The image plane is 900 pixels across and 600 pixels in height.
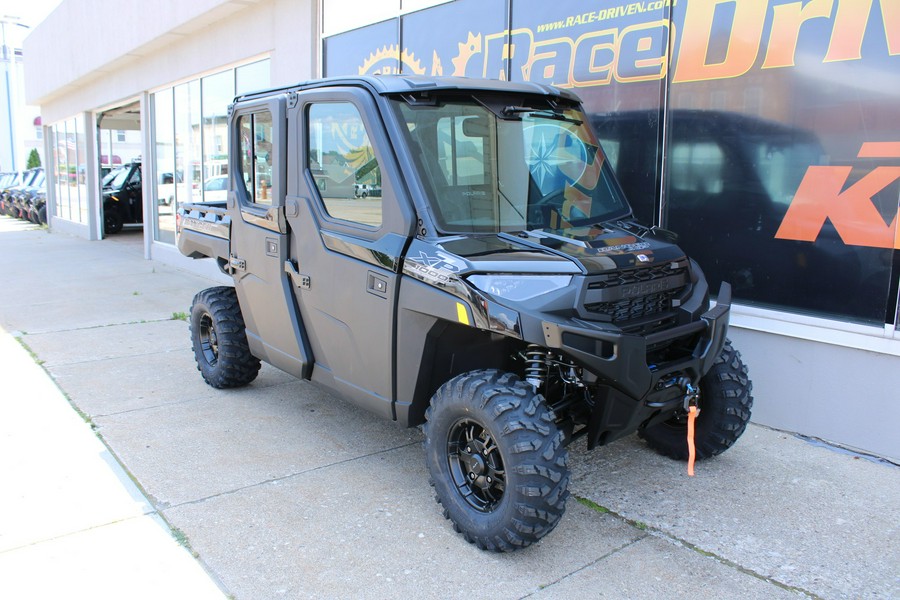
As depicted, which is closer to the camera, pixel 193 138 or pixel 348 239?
pixel 348 239

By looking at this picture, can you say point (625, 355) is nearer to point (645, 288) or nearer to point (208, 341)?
point (645, 288)

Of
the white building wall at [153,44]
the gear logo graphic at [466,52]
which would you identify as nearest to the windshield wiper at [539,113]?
the gear logo graphic at [466,52]

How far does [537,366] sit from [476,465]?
576mm

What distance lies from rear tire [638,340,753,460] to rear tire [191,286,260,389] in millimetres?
3246

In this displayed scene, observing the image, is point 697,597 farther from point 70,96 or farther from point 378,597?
point 70,96

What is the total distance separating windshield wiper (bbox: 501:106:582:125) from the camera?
384 centimetres

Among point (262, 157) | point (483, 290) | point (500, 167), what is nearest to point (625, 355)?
point (483, 290)

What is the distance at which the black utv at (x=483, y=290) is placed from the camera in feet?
10.2

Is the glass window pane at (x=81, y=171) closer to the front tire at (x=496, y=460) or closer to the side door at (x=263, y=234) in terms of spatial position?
the side door at (x=263, y=234)

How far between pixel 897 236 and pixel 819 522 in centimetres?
189

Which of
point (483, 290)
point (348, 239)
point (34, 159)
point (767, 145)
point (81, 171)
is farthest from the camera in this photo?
point (34, 159)

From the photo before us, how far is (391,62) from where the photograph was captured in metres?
8.40

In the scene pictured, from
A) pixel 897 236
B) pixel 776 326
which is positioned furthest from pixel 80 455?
pixel 897 236

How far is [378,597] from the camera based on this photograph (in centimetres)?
297
